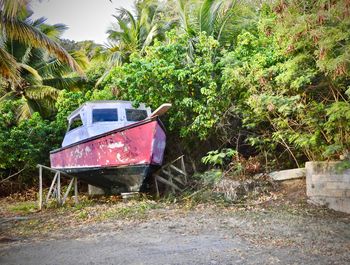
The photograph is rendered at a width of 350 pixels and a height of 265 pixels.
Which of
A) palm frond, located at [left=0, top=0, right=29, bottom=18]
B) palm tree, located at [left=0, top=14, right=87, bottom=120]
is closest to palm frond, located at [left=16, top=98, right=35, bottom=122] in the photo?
palm tree, located at [left=0, top=14, right=87, bottom=120]

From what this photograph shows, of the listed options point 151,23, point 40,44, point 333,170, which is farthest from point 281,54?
point 151,23

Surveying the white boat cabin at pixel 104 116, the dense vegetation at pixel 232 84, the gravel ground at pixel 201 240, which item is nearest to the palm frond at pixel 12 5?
the dense vegetation at pixel 232 84

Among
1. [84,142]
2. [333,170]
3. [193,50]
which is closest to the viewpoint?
[333,170]

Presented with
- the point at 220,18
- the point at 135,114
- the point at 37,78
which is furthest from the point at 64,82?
the point at 220,18

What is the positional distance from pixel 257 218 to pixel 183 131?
4.35m

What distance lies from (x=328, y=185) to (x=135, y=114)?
5942 mm

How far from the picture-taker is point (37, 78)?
16.4 metres

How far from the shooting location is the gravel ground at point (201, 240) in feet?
15.4

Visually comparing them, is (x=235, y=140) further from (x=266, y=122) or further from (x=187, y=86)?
(x=187, y=86)

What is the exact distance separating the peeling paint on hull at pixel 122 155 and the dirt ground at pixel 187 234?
0.92 meters

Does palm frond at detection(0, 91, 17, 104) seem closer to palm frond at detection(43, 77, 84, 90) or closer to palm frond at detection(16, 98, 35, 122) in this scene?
palm frond at detection(16, 98, 35, 122)

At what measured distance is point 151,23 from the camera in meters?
18.8

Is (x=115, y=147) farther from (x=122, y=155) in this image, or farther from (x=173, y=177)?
(x=173, y=177)

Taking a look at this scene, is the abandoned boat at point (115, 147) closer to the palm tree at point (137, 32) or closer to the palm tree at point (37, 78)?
the palm tree at point (37, 78)
